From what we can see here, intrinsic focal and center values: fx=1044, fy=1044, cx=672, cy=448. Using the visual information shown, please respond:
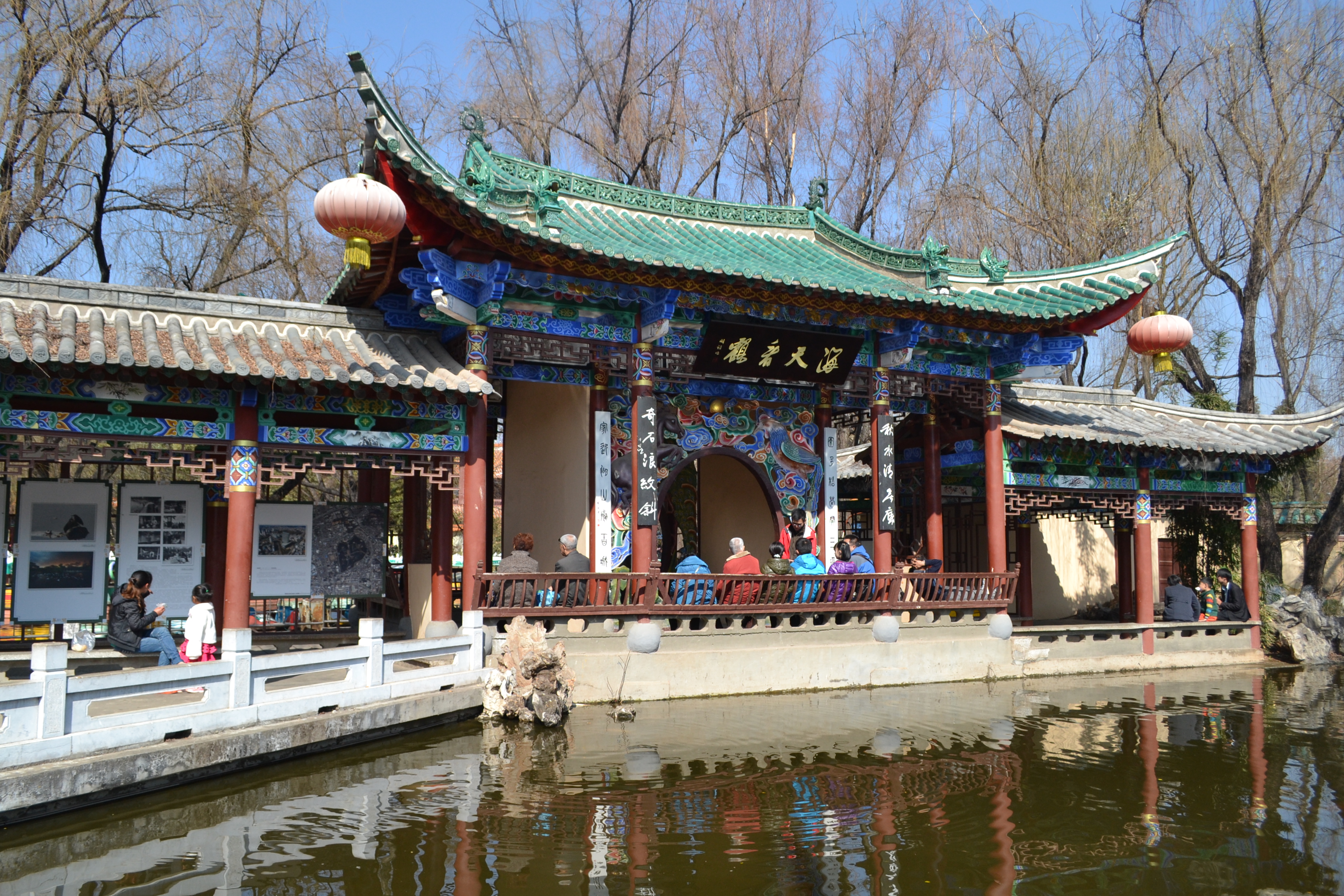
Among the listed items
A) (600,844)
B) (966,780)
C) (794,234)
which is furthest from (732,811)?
(794,234)

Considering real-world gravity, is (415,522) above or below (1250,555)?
above

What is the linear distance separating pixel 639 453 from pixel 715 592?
1476 millimetres

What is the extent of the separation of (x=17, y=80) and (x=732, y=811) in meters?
13.8

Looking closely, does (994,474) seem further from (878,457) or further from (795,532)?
(795,532)

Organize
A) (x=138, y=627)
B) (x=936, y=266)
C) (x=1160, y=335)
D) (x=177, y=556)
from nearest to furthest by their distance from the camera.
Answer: (x=138, y=627) < (x=177, y=556) < (x=936, y=266) < (x=1160, y=335)

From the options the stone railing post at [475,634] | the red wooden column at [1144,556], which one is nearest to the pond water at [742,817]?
the stone railing post at [475,634]

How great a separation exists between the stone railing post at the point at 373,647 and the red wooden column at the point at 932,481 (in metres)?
7.04

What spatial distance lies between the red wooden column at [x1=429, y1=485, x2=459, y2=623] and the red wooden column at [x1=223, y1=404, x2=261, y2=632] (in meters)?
1.53

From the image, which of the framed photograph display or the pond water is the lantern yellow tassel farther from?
the pond water

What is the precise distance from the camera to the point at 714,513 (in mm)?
13344

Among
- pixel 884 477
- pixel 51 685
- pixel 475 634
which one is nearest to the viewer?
pixel 51 685

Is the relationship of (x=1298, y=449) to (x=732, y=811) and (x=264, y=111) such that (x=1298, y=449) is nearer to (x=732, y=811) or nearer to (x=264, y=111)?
(x=732, y=811)

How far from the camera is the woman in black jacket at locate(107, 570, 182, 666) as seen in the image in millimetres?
7367

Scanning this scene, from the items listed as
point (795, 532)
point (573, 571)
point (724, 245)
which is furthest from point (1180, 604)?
point (573, 571)
